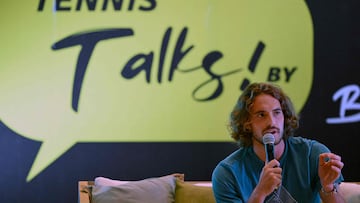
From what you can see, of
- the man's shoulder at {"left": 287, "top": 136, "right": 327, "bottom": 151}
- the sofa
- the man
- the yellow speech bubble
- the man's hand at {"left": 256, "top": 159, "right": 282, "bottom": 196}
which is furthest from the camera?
the yellow speech bubble

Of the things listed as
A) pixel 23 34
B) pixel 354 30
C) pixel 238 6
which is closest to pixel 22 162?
pixel 23 34

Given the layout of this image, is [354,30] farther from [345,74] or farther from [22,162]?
[22,162]

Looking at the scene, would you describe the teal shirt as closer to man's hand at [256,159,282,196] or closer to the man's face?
the man's face

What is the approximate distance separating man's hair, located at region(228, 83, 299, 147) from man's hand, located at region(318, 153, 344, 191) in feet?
0.88

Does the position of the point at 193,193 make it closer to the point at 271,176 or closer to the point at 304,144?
the point at 304,144

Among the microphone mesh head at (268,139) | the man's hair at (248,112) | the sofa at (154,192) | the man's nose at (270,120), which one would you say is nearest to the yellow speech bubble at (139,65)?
the sofa at (154,192)

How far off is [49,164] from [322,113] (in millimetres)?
1921

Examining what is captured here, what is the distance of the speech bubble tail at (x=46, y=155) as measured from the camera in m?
3.85

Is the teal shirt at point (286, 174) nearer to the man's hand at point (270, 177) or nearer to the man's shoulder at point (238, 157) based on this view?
the man's shoulder at point (238, 157)

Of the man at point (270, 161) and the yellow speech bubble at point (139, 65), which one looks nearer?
the man at point (270, 161)

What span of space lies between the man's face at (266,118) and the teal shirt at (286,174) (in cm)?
9

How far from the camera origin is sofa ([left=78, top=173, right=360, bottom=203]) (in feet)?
10.9

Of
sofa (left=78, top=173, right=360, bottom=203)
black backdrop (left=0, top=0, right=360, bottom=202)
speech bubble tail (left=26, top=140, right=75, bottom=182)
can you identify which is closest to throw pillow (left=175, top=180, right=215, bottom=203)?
sofa (left=78, top=173, right=360, bottom=203)

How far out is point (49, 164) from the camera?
3855mm
